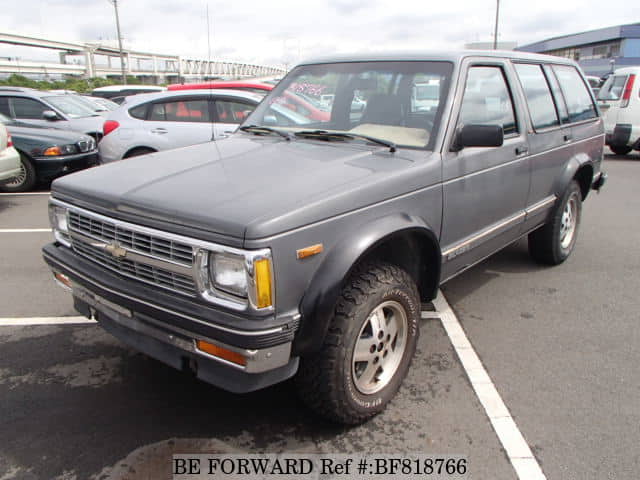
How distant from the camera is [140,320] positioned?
8.16ft

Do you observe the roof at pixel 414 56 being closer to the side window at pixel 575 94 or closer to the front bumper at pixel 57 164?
the side window at pixel 575 94

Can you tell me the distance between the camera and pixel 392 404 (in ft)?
9.73

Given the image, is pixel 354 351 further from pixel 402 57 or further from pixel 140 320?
pixel 402 57

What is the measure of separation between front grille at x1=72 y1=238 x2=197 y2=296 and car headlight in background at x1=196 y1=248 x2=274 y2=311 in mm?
88

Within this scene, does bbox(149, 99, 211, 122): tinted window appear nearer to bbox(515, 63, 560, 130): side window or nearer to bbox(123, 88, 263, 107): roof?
bbox(123, 88, 263, 107): roof

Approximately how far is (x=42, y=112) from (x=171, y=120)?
13.9 feet

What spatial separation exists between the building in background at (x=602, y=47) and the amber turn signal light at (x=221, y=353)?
177ft

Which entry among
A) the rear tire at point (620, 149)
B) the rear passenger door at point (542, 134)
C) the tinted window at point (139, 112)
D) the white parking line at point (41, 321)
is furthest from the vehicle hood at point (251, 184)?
the rear tire at point (620, 149)

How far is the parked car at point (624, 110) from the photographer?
37.8 ft

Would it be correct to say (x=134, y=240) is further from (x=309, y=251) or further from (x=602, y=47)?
(x=602, y=47)

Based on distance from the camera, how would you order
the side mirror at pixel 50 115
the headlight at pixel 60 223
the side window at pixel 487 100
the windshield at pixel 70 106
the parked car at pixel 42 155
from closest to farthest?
1. the headlight at pixel 60 223
2. the side window at pixel 487 100
3. the parked car at pixel 42 155
4. the side mirror at pixel 50 115
5. the windshield at pixel 70 106

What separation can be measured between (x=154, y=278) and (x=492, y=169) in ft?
7.62

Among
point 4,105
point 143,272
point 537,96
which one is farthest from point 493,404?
point 4,105

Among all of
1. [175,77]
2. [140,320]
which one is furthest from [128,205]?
[175,77]
